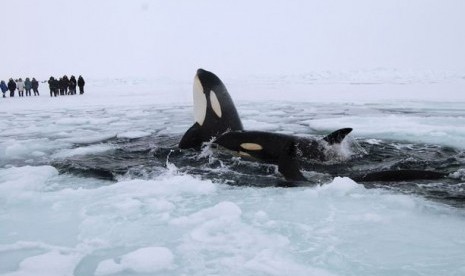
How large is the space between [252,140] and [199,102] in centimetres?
198

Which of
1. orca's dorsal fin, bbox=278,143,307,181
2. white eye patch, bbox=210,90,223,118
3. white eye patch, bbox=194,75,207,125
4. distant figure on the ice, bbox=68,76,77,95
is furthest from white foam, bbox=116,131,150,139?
distant figure on the ice, bbox=68,76,77,95

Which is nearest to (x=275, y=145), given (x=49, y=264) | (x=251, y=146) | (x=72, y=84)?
(x=251, y=146)

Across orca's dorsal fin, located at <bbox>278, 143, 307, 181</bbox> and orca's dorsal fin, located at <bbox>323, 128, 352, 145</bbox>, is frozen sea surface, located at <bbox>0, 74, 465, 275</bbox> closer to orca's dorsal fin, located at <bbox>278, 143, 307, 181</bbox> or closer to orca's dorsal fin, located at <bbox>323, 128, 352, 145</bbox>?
orca's dorsal fin, located at <bbox>278, 143, 307, 181</bbox>

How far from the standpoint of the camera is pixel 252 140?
7.12m

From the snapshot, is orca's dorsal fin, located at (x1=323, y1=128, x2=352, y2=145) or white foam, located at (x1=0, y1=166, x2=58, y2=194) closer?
white foam, located at (x1=0, y1=166, x2=58, y2=194)

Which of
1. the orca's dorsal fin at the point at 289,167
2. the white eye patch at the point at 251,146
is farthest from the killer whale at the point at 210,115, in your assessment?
the orca's dorsal fin at the point at 289,167

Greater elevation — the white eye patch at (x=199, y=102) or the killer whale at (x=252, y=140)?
the white eye patch at (x=199, y=102)

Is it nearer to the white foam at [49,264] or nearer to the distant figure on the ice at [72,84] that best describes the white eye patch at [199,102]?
the white foam at [49,264]

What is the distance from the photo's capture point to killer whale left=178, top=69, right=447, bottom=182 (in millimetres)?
5898

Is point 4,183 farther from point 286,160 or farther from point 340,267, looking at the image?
point 340,267

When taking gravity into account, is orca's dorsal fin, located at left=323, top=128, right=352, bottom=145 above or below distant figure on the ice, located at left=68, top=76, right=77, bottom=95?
below

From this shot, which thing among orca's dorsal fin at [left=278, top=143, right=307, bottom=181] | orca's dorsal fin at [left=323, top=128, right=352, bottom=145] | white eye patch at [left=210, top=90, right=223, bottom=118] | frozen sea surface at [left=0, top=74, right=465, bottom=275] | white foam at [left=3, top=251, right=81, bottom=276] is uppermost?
white eye patch at [left=210, top=90, right=223, bottom=118]

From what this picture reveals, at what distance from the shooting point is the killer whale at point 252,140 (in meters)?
5.90

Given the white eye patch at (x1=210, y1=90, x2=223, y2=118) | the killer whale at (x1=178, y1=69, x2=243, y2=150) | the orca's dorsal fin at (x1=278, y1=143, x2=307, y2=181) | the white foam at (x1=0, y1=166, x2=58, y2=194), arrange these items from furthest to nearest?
1. the white eye patch at (x1=210, y1=90, x2=223, y2=118)
2. the killer whale at (x1=178, y1=69, x2=243, y2=150)
3. the orca's dorsal fin at (x1=278, y1=143, x2=307, y2=181)
4. the white foam at (x1=0, y1=166, x2=58, y2=194)
